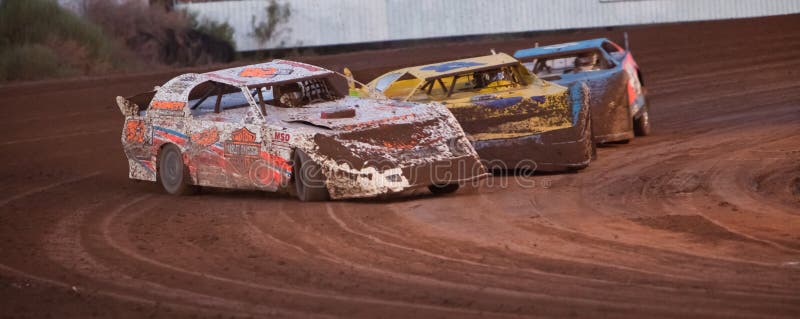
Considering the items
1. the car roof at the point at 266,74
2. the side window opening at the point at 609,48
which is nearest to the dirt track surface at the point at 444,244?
the car roof at the point at 266,74

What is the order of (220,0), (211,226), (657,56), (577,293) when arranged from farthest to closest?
1. (220,0)
2. (657,56)
3. (211,226)
4. (577,293)

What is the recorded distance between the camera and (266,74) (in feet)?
43.8

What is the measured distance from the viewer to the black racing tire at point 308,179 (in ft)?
38.9

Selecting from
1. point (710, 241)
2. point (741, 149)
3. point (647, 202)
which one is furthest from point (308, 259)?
point (741, 149)

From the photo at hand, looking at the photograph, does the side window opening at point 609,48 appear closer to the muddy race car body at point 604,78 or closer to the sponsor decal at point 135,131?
the muddy race car body at point 604,78

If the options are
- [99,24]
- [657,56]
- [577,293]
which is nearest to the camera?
[577,293]

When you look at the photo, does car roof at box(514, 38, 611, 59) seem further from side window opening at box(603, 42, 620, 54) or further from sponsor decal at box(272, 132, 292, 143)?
sponsor decal at box(272, 132, 292, 143)

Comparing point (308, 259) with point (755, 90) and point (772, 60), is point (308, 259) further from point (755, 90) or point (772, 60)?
point (772, 60)

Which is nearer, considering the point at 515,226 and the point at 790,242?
the point at 790,242

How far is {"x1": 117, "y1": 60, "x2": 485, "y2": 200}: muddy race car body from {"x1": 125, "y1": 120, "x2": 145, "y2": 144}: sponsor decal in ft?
0.04

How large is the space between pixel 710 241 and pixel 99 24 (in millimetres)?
25130

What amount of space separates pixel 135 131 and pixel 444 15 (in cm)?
2317

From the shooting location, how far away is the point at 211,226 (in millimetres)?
11047

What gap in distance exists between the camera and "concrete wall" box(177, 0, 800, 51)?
1423 inches
